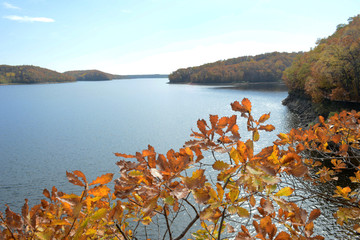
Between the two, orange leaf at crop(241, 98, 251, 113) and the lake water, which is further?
the lake water

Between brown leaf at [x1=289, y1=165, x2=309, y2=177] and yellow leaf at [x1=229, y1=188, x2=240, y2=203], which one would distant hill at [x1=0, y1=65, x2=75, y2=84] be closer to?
yellow leaf at [x1=229, y1=188, x2=240, y2=203]

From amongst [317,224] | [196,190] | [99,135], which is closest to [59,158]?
[99,135]

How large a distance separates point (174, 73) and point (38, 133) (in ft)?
393

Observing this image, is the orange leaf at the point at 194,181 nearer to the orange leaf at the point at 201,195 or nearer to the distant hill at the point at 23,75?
the orange leaf at the point at 201,195

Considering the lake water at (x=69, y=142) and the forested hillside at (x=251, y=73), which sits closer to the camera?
the lake water at (x=69, y=142)

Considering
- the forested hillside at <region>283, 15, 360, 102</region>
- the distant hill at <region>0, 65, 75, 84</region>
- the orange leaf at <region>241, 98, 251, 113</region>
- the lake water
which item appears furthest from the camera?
the distant hill at <region>0, 65, 75, 84</region>

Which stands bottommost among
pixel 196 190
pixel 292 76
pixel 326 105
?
pixel 326 105

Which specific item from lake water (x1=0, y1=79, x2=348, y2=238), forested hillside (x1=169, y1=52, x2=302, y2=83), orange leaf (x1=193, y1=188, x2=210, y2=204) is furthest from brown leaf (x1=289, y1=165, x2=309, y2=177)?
forested hillside (x1=169, y1=52, x2=302, y2=83)

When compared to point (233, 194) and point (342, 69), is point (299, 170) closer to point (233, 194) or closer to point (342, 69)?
point (233, 194)

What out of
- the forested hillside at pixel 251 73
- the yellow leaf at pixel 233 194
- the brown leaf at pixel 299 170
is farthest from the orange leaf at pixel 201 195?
the forested hillside at pixel 251 73

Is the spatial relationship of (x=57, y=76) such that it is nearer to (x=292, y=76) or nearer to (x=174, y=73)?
(x=174, y=73)

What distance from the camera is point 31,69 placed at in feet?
481

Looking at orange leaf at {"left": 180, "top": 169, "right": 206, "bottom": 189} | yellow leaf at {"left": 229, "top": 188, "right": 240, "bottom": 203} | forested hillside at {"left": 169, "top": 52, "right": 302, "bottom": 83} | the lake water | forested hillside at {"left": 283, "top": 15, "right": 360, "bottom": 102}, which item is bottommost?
the lake water

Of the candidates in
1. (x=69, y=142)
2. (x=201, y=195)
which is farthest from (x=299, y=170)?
(x=69, y=142)
